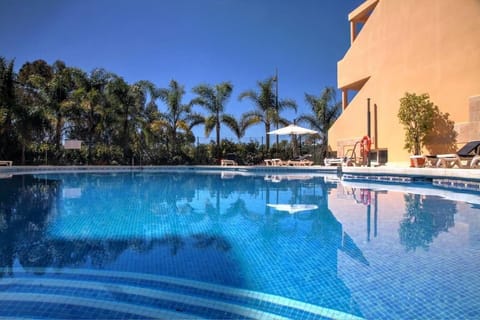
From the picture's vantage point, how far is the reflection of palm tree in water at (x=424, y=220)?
437 centimetres

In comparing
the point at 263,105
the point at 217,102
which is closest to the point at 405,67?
the point at 263,105

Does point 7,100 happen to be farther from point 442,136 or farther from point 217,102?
point 442,136

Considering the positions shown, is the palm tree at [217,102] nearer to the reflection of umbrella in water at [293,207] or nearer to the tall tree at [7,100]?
the tall tree at [7,100]

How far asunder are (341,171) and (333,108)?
8.58m

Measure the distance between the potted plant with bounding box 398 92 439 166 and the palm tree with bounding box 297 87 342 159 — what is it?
27.0 feet

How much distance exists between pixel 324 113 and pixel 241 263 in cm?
2000

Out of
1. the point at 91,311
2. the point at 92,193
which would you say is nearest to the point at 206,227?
the point at 91,311

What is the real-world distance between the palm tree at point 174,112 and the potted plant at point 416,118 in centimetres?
1279

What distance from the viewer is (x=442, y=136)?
42.8ft

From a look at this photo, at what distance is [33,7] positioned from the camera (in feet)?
40.6

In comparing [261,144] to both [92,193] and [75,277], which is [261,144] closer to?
[92,193]

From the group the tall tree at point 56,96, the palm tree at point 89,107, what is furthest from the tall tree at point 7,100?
the palm tree at point 89,107

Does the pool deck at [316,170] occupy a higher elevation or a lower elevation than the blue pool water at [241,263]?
higher

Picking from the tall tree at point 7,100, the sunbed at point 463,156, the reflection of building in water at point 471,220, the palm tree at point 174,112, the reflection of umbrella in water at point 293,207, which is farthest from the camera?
the palm tree at point 174,112
